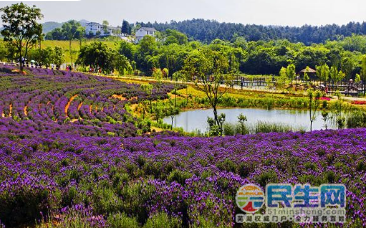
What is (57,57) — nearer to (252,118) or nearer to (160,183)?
(252,118)

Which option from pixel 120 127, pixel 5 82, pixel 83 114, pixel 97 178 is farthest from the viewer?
pixel 5 82

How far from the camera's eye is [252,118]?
32938 mm

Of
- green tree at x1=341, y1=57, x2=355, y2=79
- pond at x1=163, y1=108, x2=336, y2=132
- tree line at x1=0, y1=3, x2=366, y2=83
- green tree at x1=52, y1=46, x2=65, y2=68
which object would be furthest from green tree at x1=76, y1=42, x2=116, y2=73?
green tree at x1=341, y1=57, x2=355, y2=79

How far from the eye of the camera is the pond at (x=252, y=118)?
29728mm

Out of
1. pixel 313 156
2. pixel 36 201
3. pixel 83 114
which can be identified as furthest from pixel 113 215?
pixel 83 114

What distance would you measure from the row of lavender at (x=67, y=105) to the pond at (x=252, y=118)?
204 inches

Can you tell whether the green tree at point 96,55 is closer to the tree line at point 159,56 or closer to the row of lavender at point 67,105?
the tree line at point 159,56

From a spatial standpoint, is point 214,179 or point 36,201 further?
point 214,179

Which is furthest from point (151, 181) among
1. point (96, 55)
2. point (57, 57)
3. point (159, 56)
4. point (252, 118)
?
point (159, 56)

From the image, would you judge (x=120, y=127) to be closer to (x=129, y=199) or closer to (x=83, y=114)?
(x=83, y=114)

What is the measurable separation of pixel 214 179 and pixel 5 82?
38.5m

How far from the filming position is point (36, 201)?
19.1 feet

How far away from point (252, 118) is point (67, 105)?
17.1 m

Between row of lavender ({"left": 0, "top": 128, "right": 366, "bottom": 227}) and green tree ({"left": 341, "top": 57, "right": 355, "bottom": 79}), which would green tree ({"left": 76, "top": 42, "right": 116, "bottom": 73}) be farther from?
row of lavender ({"left": 0, "top": 128, "right": 366, "bottom": 227})
